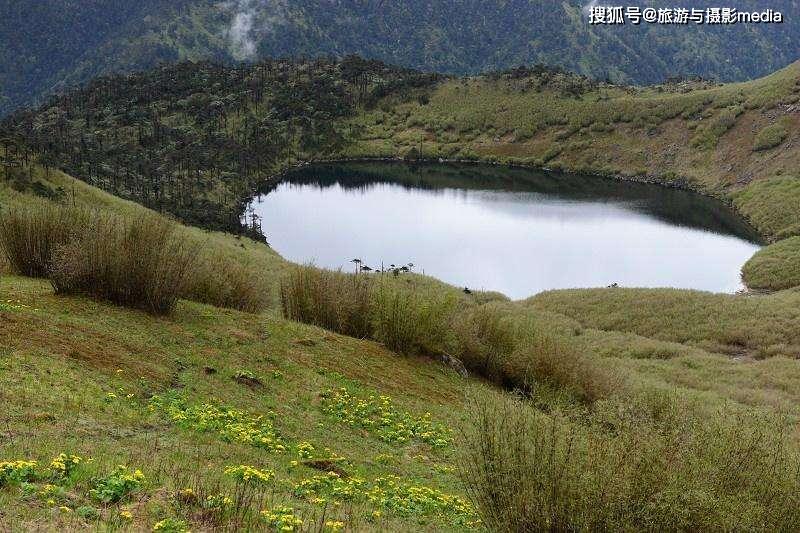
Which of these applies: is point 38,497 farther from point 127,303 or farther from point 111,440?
point 127,303

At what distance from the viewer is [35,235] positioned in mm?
25578

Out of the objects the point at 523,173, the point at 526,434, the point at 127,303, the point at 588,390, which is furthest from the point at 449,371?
the point at 523,173

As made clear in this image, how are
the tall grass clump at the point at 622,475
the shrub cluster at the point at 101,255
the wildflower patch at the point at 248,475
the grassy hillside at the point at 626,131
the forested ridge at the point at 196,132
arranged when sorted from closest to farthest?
1. the tall grass clump at the point at 622,475
2. the wildflower patch at the point at 248,475
3. the shrub cluster at the point at 101,255
4. the forested ridge at the point at 196,132
5. the grassy hillside at the point at 626,131

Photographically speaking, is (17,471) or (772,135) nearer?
(17,471)

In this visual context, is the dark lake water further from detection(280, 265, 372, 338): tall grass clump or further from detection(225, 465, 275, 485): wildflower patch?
detection(225, 465, 275, 485): wildflower patch

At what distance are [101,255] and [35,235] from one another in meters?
6.18

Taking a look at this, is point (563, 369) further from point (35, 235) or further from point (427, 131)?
point (427, 131)

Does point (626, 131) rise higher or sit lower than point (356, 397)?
higher

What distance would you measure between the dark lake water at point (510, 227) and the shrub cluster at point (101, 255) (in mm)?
26692

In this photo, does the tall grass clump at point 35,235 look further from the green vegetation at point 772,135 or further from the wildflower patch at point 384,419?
the green vegetation at point 772,135

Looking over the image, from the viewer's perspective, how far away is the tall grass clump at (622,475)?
31.1ft

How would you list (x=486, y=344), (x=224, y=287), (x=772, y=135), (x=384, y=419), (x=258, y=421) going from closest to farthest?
(x=258, y=421) < (x=384, y=419) < (x=224, y=287) < (x=486, y=344) < (x=772, y=135)

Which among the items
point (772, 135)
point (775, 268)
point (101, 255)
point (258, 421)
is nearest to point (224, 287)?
point (101, 255)

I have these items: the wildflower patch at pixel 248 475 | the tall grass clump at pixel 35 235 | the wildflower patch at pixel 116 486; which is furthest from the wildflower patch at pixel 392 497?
the tall grass clump at pixel 35 235
